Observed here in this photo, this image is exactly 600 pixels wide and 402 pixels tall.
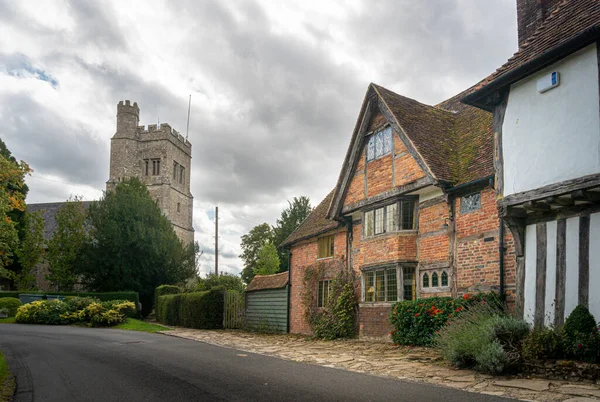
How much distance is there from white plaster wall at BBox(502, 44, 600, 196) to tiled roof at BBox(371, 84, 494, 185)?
1926mm

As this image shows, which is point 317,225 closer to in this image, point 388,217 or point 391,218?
point 388,217

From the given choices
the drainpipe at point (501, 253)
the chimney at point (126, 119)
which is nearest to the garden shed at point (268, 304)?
the drainpipe at point (501, 253)

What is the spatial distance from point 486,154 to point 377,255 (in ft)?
15.2

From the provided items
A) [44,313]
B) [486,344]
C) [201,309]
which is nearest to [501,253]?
[486,344]

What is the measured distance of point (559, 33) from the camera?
10.5 m

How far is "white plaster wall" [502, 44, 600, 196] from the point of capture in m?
9.28

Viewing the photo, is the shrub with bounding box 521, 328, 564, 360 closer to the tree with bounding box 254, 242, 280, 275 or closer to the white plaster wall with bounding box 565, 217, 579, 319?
the white plaster wall with bounding box 565, 217, 579, 319

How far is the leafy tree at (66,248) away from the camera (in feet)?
125

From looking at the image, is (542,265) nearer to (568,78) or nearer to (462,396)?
(568,78)

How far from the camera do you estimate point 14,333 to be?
19750mm

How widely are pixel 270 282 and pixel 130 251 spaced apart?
17.1 m

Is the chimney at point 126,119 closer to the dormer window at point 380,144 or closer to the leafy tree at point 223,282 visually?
the leafy tree at point 223,282

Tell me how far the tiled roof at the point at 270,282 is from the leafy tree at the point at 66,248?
19211 millimetres

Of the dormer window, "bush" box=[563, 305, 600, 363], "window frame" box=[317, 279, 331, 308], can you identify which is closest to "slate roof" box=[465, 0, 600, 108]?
the dormer window
